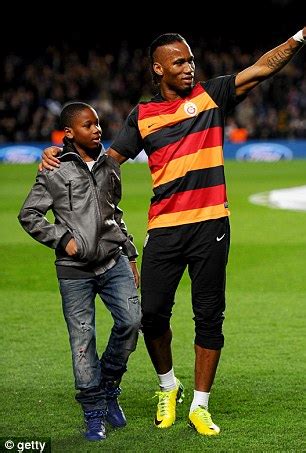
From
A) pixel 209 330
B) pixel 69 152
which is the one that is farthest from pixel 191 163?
pixel 209 330

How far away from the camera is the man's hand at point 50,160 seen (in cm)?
587

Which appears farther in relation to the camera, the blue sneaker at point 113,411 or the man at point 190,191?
the blue sneaker at point 113,411

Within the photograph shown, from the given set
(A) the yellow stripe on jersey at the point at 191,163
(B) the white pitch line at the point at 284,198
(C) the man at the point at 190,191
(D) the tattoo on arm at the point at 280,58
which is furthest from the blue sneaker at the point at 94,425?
(B) the white pitch line at the point at 284,198

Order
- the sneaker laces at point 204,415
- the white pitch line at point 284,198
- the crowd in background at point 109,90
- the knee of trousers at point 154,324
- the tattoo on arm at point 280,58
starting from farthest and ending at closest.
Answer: the crowd in background at point 109,90, the white pitch line at point 284,198, the knee of trousers at point 154,324, the sneaker laces at point 204,415, the tattoo on arm at point 280,58

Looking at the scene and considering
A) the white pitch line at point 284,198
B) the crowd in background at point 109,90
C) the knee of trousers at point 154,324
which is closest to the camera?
the knee of trousers at point 154,324

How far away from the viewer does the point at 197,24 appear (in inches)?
1638

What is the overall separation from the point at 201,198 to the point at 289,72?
32.8m

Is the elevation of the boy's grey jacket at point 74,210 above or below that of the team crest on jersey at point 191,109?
below

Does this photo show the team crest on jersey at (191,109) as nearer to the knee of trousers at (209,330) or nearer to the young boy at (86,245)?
the young boy at (86,245)

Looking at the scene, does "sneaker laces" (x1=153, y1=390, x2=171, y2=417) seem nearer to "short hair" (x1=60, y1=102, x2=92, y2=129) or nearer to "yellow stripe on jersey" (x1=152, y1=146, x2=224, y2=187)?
"yellow stripe on jersey" (x1=152, y1=146, x2=224, y2=187)

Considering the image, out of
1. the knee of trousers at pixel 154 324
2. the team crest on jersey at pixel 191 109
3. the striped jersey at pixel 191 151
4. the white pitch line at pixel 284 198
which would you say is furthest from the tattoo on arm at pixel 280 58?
the white pitch line at pixel 284 198

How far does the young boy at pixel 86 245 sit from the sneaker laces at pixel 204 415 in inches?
19.6

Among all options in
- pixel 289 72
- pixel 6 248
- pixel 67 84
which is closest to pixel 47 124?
pixel 67 84

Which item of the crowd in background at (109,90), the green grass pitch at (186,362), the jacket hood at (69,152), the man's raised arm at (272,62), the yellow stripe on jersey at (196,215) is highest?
the crowd in background at (109,90)
